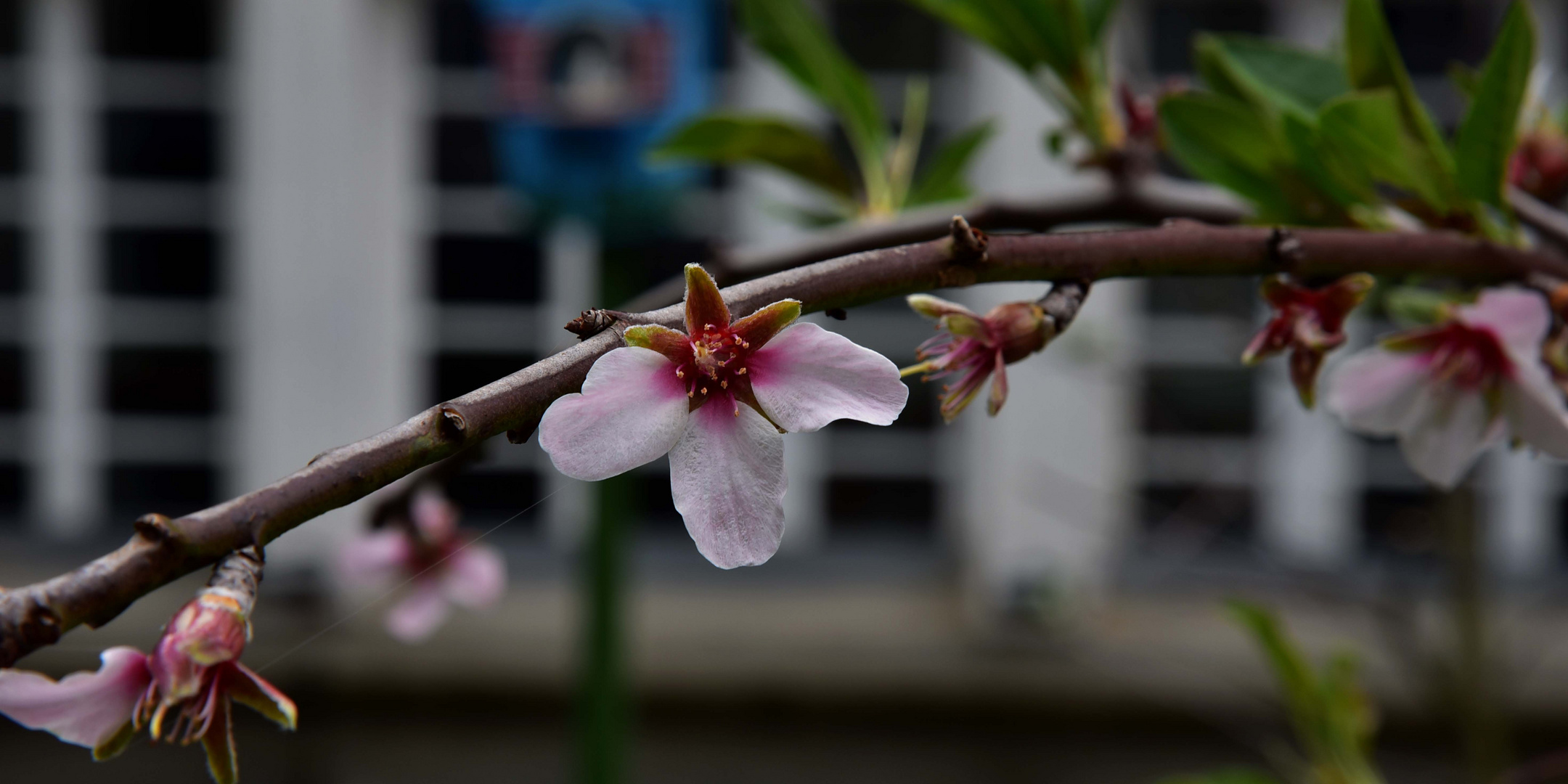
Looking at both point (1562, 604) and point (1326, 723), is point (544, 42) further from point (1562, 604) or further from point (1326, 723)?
point (1562, 604)

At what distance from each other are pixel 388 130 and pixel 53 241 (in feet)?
→ 2.43

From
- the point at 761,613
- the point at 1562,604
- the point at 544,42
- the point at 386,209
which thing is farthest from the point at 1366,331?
the point at 386,209

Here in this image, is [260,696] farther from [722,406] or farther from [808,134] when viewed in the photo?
[808,134]

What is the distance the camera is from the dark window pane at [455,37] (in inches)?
83.7

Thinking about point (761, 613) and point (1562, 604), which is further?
point (761, 613)

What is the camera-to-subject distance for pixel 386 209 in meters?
2.09

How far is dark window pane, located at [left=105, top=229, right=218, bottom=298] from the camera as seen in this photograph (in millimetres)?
2170

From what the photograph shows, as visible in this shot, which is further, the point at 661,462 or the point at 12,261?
the point at 12,261

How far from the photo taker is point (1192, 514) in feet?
6.24

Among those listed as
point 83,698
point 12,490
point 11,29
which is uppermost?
point 11,29

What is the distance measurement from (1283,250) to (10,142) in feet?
8.69

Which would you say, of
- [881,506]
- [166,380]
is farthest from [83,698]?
[166,380]

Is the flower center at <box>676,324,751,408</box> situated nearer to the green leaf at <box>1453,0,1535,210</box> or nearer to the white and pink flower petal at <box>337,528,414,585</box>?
the green leaf at <box>1453,0,1535,210</box>

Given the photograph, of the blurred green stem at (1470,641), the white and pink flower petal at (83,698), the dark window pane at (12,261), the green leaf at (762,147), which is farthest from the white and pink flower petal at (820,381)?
the dark window pane at (12,261)
